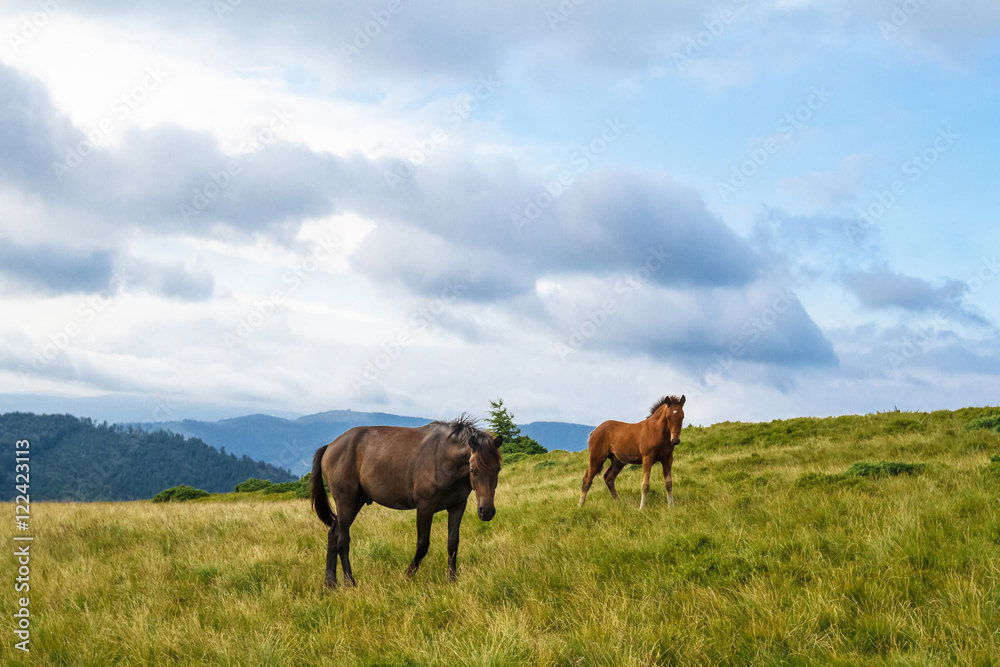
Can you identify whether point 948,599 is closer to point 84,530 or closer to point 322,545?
point 322,545

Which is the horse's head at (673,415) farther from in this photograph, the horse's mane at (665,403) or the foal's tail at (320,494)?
the foal's tail at (320,494)

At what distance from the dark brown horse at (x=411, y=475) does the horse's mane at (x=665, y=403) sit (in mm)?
5868

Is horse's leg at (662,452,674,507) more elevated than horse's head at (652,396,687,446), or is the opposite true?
horse's head at (652,396,687,446)

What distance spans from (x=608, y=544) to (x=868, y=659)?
393 cm

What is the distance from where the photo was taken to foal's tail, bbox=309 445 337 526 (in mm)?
9383

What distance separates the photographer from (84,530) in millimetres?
12578

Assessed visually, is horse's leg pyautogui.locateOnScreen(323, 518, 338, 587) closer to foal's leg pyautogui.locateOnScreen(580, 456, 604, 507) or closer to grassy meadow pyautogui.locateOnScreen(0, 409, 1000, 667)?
grassy meadow pyautogui.locateOnScreen(0, 409, 1000, 667)

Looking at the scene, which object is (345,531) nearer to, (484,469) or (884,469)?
(484,469)

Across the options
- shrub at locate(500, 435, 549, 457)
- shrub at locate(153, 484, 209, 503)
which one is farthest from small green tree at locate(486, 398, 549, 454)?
shrub at locate(153, 484, 209, 503)

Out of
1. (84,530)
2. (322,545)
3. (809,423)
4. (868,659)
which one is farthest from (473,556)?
(809,423)

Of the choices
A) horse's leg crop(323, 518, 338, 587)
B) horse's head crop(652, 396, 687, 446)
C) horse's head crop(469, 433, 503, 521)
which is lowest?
horse's leg crop(323, 518, 338, 587)

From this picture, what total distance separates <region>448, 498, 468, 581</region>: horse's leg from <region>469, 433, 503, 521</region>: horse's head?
2.51 ft

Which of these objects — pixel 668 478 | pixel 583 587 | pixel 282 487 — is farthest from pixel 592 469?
pixel 282 487

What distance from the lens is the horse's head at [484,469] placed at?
295 inches
